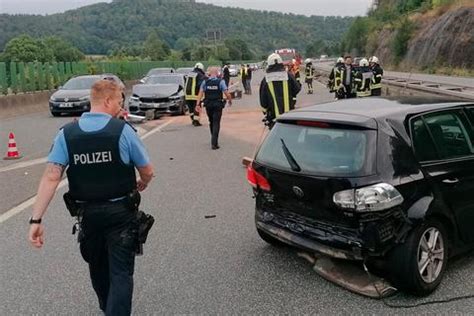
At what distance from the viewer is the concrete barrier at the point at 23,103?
2181 cm

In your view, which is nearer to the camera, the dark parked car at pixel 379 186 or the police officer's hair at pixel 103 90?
the police officer's hair at pixel 103 90

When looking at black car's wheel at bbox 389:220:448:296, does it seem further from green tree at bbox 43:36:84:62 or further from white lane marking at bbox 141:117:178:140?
green tree at bbox 43:36:84:62

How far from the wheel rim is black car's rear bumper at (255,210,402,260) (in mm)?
301

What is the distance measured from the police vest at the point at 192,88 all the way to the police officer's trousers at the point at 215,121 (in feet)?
14.4

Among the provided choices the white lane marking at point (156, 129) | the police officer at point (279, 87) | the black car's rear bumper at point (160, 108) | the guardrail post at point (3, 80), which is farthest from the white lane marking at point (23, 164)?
the guardrail post at point (3, 80)

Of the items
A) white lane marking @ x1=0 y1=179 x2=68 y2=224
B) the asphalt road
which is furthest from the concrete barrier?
the asphalt road

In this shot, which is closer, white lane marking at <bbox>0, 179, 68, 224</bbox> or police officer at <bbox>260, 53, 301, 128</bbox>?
white lane marking at <bbox>0, 179, 68, 224</bbox>

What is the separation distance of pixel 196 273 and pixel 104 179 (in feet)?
5.97

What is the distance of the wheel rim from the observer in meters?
4.30

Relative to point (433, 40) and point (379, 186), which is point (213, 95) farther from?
point (433, 40)

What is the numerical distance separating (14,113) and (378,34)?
6186 centimetres

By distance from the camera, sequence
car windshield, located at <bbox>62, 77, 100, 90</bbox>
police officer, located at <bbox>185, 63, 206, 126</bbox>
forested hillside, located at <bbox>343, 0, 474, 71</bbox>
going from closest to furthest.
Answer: police officer, located at <bbox>185, 63, 206, 126</bbox>, car windshield, located at <bbox>62, 77, 100, 90</bbox>, forested hillside, located at <bbox>343, 0, 474, 71</bbox>

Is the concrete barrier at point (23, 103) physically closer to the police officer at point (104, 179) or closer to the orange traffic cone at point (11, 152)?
the orange traffic cone at point (11, 152)

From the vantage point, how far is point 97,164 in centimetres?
337
